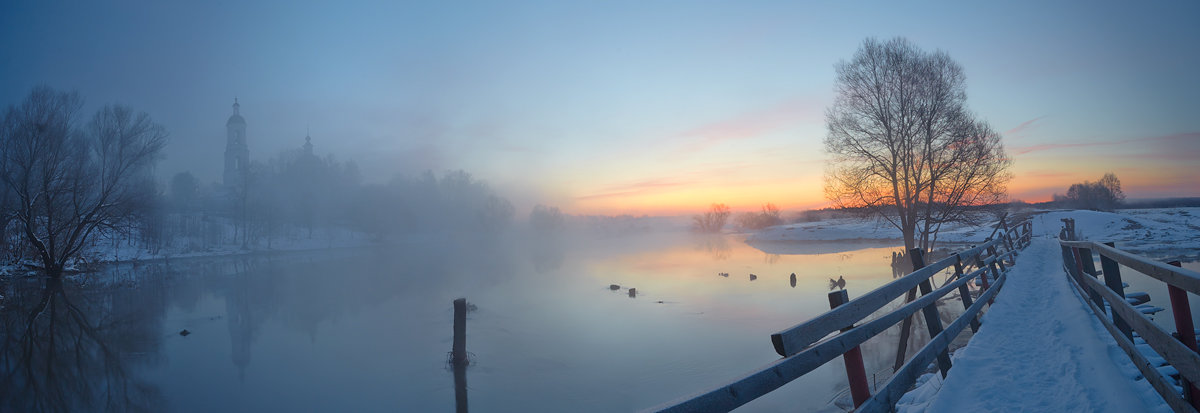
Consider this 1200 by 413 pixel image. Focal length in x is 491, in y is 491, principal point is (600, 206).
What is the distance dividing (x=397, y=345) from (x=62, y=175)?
35.4 metres

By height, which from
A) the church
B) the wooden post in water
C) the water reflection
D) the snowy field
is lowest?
the water reflection

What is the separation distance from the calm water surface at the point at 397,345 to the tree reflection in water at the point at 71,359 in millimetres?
67

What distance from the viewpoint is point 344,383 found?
1362 cm

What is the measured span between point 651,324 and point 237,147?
15595 centimetres

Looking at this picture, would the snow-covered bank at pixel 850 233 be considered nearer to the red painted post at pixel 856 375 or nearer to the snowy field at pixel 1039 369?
the snowy field at pixel 1039 369

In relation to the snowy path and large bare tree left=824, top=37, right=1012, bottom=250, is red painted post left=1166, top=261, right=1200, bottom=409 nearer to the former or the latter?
the snowy path

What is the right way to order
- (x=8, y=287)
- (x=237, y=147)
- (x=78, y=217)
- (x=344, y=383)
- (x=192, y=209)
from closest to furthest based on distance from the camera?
1. (x=344, y=383)
2. (x=8, y=287)
3. (x=78, y=217)
4. (x=192, y=209)
5. (x=237, y=147)

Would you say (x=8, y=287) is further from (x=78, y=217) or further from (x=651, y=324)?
(x=651, y=324)

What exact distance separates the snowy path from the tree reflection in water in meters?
16.1

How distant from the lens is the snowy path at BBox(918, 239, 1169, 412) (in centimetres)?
361

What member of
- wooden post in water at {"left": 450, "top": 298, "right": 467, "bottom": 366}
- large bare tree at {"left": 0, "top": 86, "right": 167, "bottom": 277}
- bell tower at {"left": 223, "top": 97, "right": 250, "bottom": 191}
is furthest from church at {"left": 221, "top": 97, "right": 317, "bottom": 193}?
wooden post in water at {"left": 450, "top": 298, "right": 467, "bottom": 366}

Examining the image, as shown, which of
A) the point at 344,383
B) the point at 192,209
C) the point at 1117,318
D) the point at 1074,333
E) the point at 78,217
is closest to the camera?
the point at 1117,318

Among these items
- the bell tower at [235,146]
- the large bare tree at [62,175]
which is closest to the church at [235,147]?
the bell tower at [235,146]

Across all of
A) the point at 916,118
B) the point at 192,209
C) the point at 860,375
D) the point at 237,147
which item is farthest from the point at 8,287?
the point at 237,147
